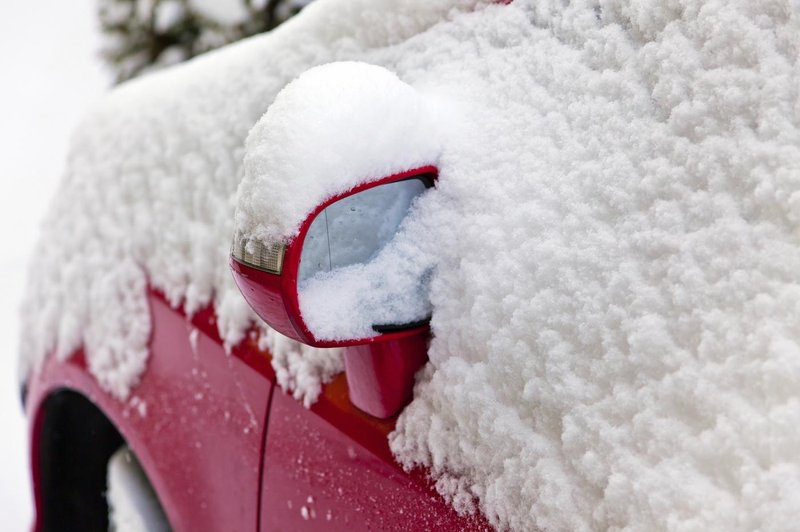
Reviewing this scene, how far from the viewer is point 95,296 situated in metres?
1.92

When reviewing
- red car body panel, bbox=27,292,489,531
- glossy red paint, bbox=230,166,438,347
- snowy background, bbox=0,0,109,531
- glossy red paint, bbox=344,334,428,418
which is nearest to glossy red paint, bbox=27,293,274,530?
red car body panel, bbox=27,292,489,531

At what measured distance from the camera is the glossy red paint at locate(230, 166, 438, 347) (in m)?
1.00

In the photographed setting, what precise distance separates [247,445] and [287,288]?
58 centimetres

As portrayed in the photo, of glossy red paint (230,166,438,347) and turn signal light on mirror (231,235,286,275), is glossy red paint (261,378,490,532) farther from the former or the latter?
turn signal light on mirror (231,235,286,275)

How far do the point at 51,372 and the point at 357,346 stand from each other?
4.33 ft

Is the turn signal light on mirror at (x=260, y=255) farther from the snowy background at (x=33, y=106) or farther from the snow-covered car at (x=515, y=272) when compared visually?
the snowy background at (x=33, y=106)

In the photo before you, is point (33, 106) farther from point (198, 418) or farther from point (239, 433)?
point (239, 433)

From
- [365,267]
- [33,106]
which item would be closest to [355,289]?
[365,267]

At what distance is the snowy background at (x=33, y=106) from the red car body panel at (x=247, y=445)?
3419 mm

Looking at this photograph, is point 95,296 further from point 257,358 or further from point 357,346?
point 357,346

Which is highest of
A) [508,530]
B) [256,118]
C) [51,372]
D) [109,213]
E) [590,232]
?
[590,232]

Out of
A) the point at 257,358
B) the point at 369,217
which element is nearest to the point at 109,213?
the point at 257,358

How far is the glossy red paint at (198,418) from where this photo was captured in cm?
146

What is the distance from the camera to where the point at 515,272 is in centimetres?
102
